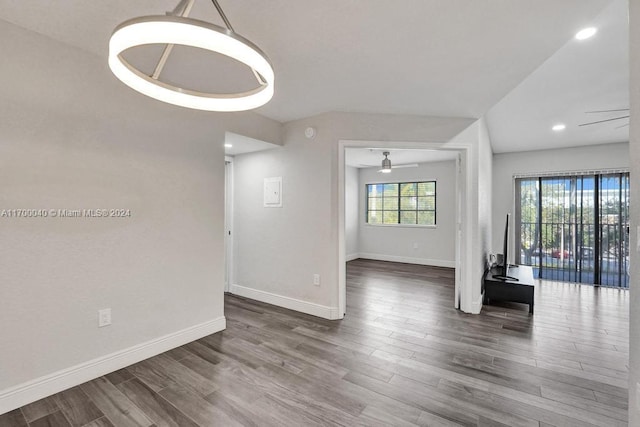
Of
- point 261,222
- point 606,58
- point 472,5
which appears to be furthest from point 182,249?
point 606,58

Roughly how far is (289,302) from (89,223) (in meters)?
2.38

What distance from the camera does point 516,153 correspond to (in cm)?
619

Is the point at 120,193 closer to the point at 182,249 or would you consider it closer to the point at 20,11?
the point at 182,249

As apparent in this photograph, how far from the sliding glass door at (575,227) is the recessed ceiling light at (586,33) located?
466 centimetres

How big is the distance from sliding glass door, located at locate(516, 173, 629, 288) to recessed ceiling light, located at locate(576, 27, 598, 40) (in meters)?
4.66

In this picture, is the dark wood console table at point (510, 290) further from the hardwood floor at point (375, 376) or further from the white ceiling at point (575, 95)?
the white ceiling at point (575, 95)

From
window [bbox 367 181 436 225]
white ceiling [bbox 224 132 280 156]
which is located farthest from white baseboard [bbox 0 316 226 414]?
window [bbox 367 181 436 225]

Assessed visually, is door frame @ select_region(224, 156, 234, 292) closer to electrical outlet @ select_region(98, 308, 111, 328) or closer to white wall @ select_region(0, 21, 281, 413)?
white wall @ select_region(0, 21, 281, 413)

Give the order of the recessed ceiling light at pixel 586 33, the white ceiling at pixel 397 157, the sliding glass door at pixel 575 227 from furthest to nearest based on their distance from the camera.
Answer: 1. the white ceiling at pixel 397 157
2. the sliding glass door at pixel 575 227
3. the recessed ceiling light at pixel 586 33

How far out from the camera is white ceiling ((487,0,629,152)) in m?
2.21

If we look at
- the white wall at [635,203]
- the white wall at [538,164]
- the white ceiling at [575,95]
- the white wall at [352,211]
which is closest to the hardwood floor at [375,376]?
the white wall at [635,203]

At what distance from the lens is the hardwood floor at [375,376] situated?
1.85m

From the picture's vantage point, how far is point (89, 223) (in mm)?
2223

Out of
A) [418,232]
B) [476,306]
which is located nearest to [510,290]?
[476,306]
